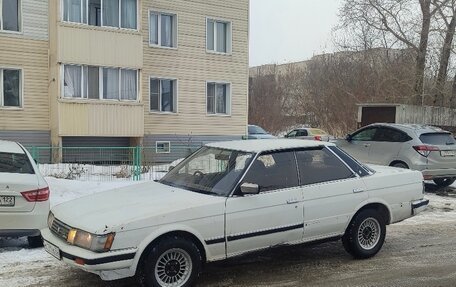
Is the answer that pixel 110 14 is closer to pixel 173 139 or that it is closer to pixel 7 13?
pixel 7 13

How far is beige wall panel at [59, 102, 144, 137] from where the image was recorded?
17.6 m

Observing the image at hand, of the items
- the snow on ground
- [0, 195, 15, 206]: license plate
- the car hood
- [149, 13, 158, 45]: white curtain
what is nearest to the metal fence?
the snow on ground

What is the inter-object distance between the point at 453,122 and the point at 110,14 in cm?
1679

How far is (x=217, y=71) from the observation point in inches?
869

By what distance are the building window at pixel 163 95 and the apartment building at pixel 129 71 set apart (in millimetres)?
41

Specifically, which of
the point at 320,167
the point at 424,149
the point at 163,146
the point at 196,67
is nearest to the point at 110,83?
the point at 163,146

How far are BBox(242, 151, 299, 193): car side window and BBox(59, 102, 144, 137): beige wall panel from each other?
13.0 metres

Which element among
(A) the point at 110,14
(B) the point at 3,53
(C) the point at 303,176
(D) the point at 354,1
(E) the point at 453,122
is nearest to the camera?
→ (C) the point at 303,176

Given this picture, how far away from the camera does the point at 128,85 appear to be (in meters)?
19.1

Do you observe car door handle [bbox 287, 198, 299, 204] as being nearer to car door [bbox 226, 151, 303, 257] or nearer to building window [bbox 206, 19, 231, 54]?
car door [bbox 226, 151, 303, 257]

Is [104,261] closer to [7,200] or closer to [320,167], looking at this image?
[7,200]

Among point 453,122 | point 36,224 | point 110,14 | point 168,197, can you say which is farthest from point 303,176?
point 453,122

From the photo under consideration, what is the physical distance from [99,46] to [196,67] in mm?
4656

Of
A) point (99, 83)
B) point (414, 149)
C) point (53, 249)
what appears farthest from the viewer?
point (99, 83)
